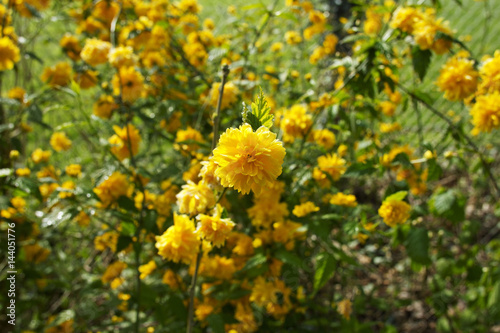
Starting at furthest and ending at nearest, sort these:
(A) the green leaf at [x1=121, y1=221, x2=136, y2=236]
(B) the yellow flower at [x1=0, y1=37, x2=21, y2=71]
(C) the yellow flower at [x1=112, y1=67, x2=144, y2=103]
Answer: (B) the yellow flower at [x1=0, y1=37, x2=21, y2=71] → (C) the yellow flower at [x1=112, y1=67, x2=144, y2=103] → (A) the green leaf at [x1=121, y1=221, x2=136, y2=236]

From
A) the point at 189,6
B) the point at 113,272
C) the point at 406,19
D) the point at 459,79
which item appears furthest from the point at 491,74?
the point at 113,272

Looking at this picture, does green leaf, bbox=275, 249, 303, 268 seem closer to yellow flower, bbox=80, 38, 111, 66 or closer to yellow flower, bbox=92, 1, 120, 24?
yellow flower, bbox=80, 38, 111, 66

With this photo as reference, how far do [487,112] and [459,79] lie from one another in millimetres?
172

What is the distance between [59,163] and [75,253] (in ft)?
3.26

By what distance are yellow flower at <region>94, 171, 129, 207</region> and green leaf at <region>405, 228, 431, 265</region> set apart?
1.15 meters

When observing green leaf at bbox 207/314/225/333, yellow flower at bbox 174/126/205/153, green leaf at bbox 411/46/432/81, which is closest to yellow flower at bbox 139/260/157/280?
green leaf at bbox 207/314/225/333

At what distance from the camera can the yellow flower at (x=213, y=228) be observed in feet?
3.26

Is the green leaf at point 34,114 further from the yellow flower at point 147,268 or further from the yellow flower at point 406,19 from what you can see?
the yellow flower at point 406,19

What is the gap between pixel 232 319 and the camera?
1479mm

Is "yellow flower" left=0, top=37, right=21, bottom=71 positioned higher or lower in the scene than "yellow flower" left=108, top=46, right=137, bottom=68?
higher

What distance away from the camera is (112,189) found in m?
1.54

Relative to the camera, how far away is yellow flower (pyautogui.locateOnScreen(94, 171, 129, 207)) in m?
1.53

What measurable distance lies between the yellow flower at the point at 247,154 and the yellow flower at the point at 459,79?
1145mm

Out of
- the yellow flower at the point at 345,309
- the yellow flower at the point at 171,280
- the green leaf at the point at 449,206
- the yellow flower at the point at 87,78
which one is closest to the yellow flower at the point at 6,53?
the yellow flower at the point at 87,78
